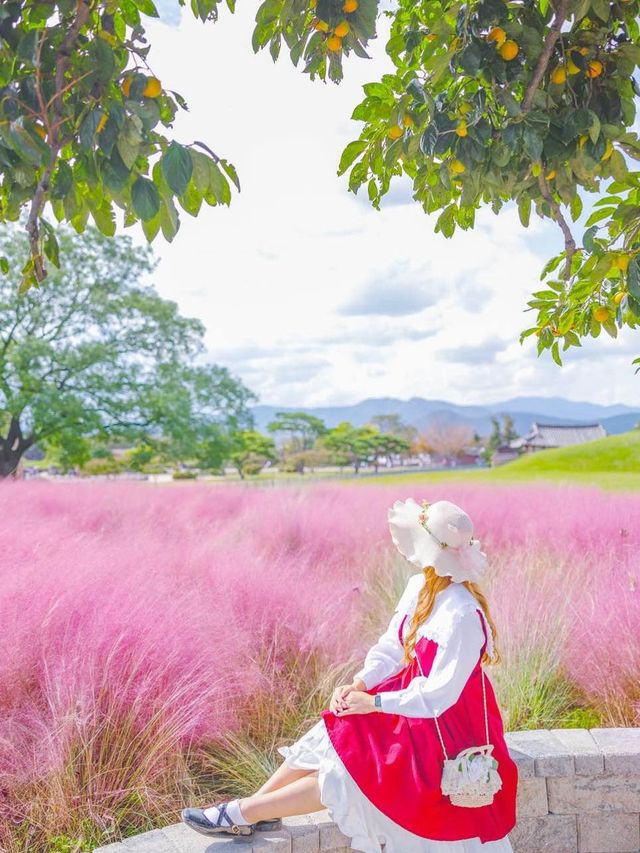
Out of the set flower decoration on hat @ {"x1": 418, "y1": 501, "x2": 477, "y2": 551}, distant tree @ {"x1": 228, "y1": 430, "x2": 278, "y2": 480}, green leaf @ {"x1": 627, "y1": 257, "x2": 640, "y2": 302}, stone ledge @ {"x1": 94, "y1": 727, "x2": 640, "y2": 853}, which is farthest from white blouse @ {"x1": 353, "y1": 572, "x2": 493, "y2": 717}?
distant tree @ {"x1": 228, "y1": 430, "x2": 278, "y2": 480}

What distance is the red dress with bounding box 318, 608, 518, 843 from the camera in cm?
191

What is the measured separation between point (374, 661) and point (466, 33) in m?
1.81

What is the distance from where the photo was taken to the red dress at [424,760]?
6.26 feet

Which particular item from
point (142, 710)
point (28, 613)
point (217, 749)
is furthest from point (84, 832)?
point (28, 613)

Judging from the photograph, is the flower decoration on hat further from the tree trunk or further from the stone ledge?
the tree trunk

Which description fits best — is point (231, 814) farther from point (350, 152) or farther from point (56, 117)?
point (350, 152)

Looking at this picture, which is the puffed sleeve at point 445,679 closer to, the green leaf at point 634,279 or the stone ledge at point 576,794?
the stone ledge at point 576,794

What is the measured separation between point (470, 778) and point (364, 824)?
0.32 m

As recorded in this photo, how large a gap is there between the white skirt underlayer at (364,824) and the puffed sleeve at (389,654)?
23 centimetres

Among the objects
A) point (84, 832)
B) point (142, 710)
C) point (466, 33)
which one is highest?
point (466, 33)

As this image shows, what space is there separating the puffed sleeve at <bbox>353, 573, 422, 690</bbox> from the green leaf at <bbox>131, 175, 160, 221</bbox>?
47.8 inches

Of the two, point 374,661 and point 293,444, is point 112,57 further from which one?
point 293,444

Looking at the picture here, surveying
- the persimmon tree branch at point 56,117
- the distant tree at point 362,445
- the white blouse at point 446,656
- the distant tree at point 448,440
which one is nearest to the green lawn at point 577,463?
the white blouse at point 446,656

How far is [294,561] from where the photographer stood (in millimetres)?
4637
